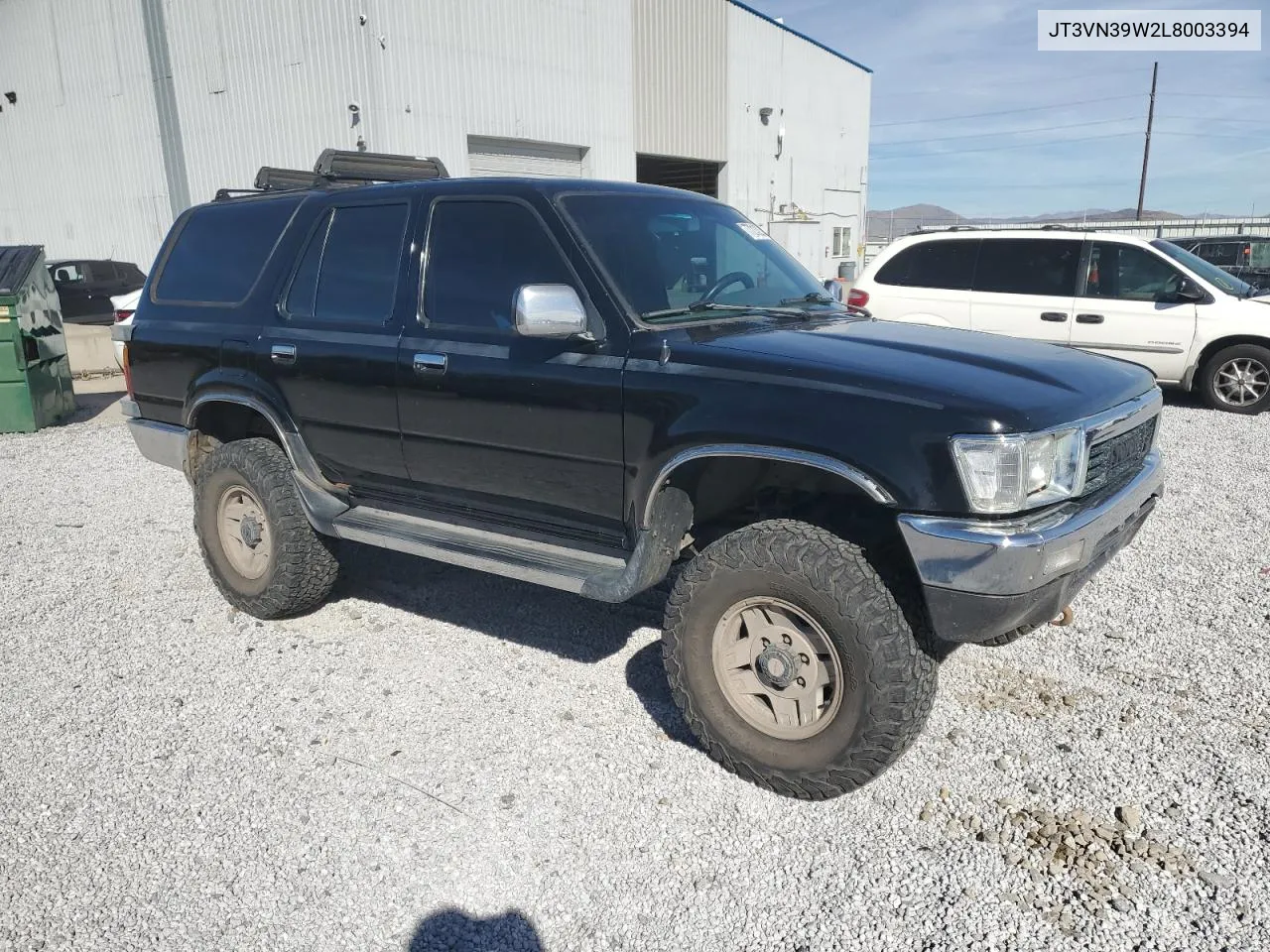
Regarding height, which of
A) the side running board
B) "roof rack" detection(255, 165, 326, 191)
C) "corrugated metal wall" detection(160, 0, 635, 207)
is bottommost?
the side running board

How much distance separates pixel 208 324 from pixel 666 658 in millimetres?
2997

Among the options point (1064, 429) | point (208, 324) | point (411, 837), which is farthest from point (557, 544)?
point (208, 324)

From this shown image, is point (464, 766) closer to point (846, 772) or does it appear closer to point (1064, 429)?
point (846, 772)

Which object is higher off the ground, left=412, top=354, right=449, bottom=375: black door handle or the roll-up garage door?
the roll-up garage door

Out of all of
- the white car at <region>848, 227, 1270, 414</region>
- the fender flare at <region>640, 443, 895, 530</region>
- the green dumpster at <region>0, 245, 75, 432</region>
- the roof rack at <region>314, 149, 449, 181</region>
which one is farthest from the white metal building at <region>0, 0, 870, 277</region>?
the fender flare at <region>640, 443, 895, 530</region>

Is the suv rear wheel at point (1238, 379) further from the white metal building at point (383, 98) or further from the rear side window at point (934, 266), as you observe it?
the white metal building at point (383, 98)

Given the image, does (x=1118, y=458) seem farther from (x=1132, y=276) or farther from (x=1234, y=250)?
(x=1234, y=250)

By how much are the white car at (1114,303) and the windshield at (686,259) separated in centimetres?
584

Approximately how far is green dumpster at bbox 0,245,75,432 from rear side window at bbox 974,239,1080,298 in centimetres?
1009

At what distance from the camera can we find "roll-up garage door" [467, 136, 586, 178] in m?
16.9

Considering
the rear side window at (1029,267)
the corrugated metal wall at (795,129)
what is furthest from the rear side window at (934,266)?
the corrugated metal wall at (795,129)

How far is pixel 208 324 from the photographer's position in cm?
464

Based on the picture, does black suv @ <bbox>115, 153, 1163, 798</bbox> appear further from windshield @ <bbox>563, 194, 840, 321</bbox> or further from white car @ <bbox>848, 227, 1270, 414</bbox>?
white car @ <bbox>848, 227, 1270, 414</bbox>

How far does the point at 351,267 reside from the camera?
4.18 metres
